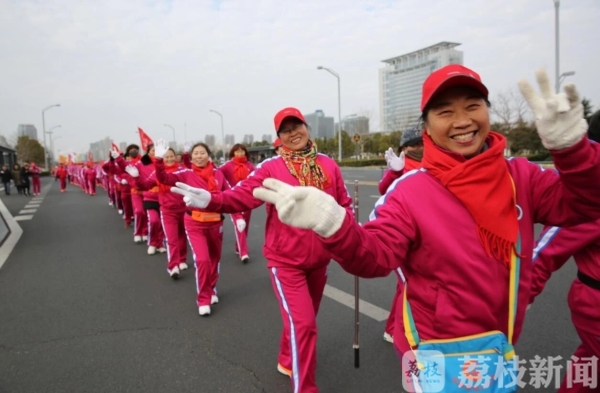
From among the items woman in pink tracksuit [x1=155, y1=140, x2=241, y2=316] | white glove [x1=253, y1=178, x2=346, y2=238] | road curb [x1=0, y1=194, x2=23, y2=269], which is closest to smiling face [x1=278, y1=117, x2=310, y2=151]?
woman in pink tracksuit [x1=155, y1=140, x2=241, y2=316]

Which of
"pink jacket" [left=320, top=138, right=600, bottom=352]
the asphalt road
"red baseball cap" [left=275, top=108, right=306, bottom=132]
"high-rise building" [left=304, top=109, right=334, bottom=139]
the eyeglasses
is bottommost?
the asphalt road

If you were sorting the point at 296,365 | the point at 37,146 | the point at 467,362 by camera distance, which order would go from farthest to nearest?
the point at 37,146 → the point at 296,365 → the point at 467,362

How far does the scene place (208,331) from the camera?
4328 millimetres

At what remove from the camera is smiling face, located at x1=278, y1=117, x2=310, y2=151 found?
3.38 meters

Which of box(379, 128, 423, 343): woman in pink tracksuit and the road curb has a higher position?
box(379, 128, 423, 343): woman in pink tracksuit

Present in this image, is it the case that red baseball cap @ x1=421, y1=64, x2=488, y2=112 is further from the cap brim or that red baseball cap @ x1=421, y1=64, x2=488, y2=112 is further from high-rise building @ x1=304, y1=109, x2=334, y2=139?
high-rise building @ x1=304, y1=109, x2=334, y2=139

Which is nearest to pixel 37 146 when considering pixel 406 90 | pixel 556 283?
pixel 406 90

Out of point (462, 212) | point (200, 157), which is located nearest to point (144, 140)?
point (200, 157)

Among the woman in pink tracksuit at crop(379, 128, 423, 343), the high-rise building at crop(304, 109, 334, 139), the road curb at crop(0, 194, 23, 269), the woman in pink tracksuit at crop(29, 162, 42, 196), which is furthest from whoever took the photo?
the high-rise building at crop(304, 109, 334, 139)

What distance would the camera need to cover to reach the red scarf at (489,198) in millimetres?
1593

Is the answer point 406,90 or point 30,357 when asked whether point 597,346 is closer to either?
point 30,357

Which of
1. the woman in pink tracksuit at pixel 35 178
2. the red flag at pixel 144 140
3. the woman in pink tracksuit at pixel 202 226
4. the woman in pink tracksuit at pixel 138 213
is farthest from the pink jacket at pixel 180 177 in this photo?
the woman in pink tracksuit at pixel 35 178

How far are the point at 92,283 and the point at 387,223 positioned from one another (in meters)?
5.86

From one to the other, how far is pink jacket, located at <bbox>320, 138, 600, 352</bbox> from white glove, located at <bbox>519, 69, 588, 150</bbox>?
0.06 metres
